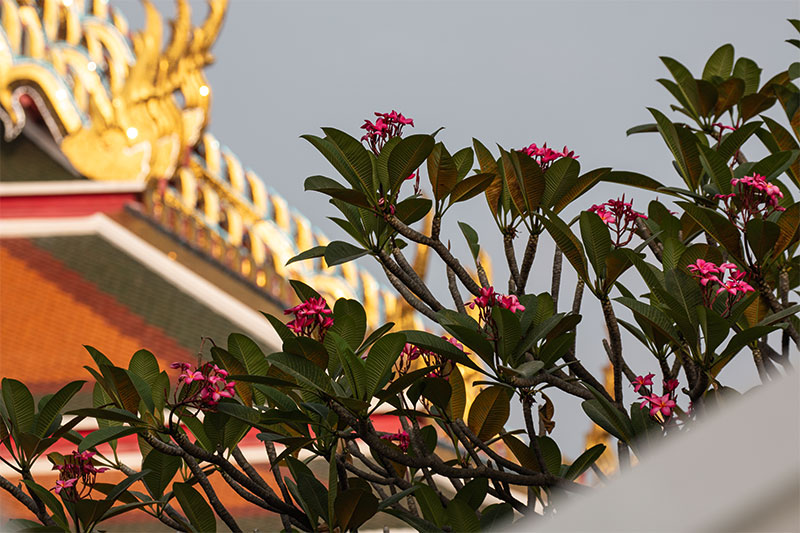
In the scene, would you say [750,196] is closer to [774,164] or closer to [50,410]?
[774,164]

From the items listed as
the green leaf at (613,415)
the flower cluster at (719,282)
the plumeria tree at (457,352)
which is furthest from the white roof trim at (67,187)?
the flower cluster at (719,282)

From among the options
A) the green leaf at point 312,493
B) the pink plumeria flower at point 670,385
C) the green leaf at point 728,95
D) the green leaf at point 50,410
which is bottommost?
the pink plumeria flower at point 670,385

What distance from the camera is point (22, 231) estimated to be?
6812 mm

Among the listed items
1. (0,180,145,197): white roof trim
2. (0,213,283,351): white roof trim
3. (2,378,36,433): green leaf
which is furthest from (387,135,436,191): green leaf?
(0,180,145,197): white roof trim

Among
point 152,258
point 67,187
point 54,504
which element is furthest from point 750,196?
point 67,187

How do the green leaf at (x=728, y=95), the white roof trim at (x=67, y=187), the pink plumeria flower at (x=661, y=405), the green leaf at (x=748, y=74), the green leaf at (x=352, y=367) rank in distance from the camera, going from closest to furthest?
the green leaf at (x=352, y=367)
the pink plumeria flower at (x=661, y=405)
the green leaf at (x=728, y=95)
the green leaf at (x=748, y=74)
the white roof trim at (x=67, y=187)

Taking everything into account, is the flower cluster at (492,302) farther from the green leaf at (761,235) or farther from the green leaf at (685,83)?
the green leaf at (685,83)

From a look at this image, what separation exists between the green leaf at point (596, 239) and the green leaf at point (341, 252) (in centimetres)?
41

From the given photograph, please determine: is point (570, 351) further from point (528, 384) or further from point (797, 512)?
point (797, 512)

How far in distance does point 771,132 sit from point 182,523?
1571mm

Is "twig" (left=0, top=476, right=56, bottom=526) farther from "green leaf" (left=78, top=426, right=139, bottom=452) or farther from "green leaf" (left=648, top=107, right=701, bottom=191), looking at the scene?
"green leaf" (left=648, top=107, right=701, bottom=191)

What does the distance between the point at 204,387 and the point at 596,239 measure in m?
0.77

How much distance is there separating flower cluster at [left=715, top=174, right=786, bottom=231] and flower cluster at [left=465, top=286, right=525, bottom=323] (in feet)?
1.54

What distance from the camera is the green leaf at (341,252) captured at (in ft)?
5.81
